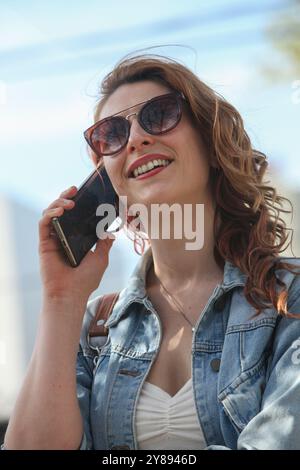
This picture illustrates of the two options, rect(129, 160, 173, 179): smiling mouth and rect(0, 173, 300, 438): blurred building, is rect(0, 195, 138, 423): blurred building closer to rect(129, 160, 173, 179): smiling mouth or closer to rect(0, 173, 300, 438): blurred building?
rect(0, 173, 300, 438): blurred building

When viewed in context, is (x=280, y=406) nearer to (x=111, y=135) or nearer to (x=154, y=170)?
(x=154, y=170)

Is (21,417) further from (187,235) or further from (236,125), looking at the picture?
(236,125)

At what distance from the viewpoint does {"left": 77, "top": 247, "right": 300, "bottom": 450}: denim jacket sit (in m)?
1.88

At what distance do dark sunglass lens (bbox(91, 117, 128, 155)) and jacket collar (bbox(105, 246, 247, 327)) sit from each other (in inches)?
17.3

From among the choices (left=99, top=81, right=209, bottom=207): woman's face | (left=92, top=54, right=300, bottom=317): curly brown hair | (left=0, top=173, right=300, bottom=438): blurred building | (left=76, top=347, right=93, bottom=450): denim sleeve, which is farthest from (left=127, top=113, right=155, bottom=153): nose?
(left=0, top=173, right=300, bottom=438): blurred building

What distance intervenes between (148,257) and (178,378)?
1.93 ft

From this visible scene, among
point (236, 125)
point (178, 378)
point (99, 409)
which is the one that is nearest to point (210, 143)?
point (236, 125)

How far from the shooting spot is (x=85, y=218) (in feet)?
8.15

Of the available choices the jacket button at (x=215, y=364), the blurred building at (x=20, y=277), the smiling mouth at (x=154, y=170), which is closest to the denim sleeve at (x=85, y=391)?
the jacket button at (x=215, y=364)

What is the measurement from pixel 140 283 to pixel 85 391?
0.45 m

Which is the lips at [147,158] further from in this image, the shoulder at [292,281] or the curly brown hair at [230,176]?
the shoulder at [292,281]

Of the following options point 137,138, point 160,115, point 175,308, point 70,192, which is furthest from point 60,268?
point 160,115

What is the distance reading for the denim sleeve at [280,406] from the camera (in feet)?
5.97

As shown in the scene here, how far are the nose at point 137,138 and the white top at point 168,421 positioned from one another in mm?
803
